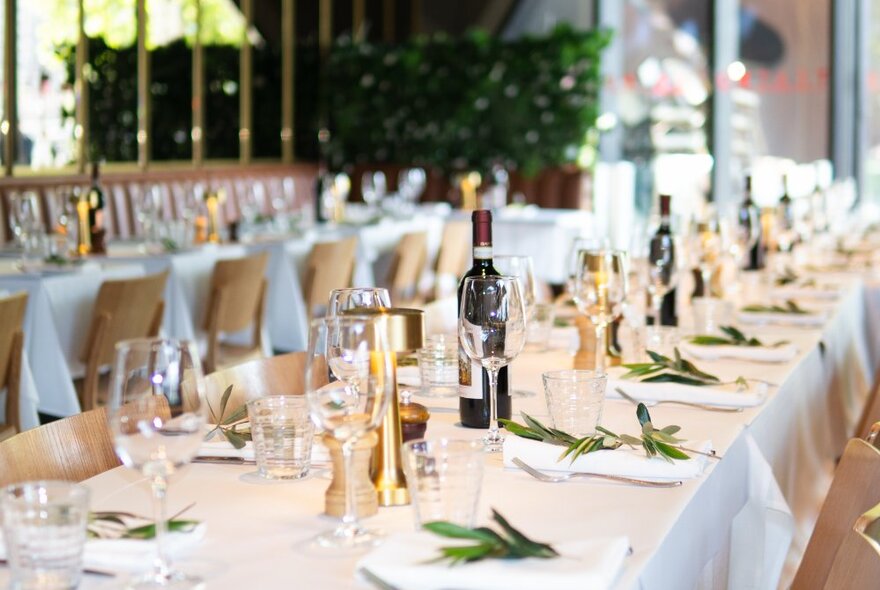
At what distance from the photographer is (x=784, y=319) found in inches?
119

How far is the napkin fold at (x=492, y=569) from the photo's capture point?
1092 mm

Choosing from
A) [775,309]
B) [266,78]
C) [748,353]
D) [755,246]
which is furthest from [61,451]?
[266,78]

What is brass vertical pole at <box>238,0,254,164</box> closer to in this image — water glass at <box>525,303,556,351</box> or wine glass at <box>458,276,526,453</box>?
water glass at <box>525,303,556,351</box>

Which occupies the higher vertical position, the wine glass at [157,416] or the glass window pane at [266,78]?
the glass window pane at [266,78]

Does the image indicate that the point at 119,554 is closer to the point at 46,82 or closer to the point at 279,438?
the point at 279,438

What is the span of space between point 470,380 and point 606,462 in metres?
0.33

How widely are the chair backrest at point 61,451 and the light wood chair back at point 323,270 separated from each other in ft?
12.2

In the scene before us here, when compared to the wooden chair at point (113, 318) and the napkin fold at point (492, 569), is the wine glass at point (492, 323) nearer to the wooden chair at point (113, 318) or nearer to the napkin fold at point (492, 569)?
the napkin fold at point (492, 569)

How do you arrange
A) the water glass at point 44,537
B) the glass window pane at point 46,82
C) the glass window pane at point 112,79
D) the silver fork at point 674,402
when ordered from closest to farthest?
the water glass at point 44,537, the silver fork at point 674,402, the glass window pane at point 46,82, the glass window pane at point 112,79

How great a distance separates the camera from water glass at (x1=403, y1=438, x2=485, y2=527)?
Answer: 1.22 meters

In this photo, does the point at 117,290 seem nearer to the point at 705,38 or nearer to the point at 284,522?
the point at 284,522

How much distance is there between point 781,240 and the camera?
479cm

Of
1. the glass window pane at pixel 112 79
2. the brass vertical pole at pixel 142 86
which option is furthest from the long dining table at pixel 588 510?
the brass vertical pole at pixel 142 86

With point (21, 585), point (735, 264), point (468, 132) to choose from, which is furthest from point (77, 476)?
point (468, 132)
